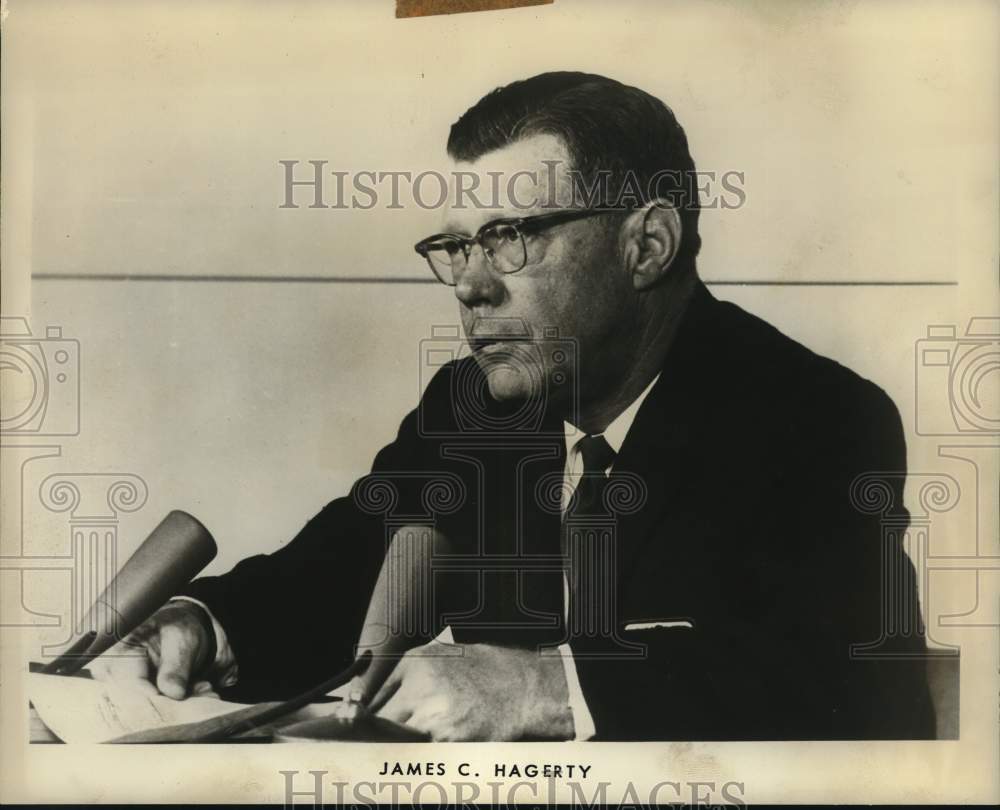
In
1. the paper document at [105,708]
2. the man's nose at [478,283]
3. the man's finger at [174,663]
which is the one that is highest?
the man's nose at [478,283]

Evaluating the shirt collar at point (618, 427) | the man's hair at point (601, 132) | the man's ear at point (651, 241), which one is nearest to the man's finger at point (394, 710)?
the shirt collar at point (618, 427)

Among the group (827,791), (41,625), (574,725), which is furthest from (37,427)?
(827,791)

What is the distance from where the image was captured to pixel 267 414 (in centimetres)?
259

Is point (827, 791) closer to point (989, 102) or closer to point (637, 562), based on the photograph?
point (637, 562)

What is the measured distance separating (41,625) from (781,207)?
6.92ft

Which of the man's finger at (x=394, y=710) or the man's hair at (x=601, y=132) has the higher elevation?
the man's hair at (x=601, y=132)

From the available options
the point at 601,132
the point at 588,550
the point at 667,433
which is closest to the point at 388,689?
the point at 588,550

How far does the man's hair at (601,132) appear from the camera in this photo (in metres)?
2.56

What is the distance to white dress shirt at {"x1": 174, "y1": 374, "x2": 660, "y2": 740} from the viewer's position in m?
2.53

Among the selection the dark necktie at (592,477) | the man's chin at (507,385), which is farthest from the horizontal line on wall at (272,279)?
the dark necktie at (592,477)

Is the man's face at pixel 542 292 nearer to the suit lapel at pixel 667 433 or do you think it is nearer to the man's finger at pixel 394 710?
the suit lapel at pixel 667 433

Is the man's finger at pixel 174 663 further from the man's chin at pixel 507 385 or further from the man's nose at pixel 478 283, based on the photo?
the man's nose at pixel 478 283

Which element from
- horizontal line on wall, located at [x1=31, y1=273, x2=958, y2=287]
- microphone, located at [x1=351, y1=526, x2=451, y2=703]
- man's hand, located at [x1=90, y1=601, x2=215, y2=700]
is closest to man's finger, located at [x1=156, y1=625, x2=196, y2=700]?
man's hand, located at [x1=90, y1=601, x2=215, y2=700]

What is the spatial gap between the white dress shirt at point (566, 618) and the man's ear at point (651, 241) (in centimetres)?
26
